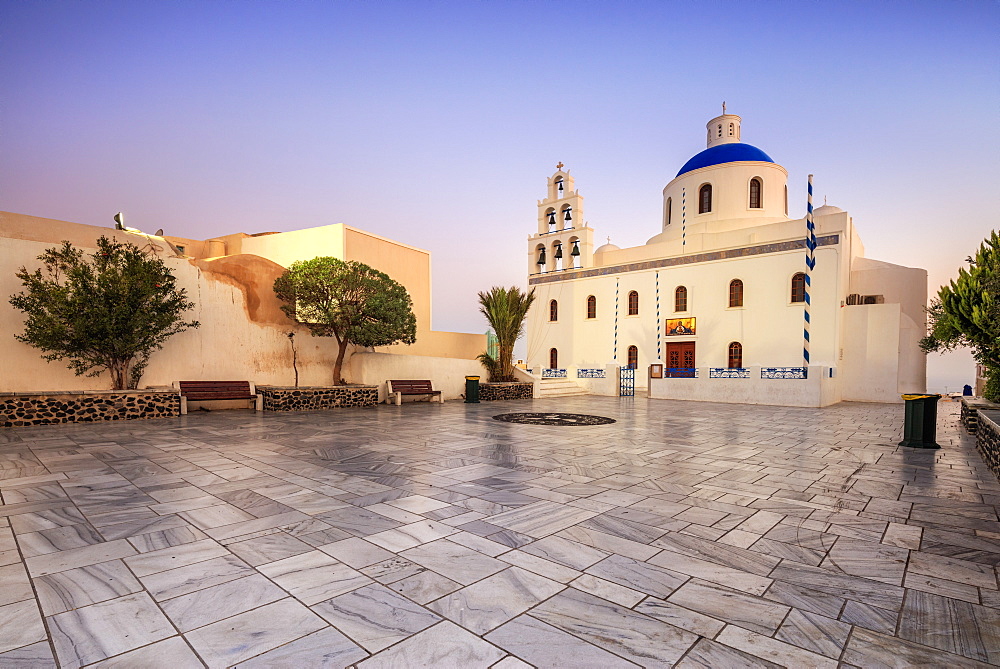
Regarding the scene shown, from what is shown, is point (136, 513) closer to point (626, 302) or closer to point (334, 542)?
point (334, 542)

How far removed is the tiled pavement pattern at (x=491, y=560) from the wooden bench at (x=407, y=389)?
7.50m

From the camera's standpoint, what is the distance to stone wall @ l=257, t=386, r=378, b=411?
1164cm

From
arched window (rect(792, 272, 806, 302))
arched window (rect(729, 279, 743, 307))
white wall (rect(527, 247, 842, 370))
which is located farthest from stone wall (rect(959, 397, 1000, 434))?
arched window (rect(729, 279, 743, 307))

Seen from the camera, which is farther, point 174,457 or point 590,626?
point 174,457

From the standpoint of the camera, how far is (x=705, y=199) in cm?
2223

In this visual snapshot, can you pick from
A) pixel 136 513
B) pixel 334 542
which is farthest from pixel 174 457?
pixel 334 542

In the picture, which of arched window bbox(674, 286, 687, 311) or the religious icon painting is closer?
the religious icon painting

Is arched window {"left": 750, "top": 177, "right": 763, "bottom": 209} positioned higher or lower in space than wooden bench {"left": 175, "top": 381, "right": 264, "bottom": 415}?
higher

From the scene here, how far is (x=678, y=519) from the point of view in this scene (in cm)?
374

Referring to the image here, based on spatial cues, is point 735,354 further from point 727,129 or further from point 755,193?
point 727,129

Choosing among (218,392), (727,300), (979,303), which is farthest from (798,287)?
(218,392)

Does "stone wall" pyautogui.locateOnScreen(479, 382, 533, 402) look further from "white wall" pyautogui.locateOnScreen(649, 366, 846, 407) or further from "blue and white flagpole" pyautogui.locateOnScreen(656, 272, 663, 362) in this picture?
"blue and white flagpole" pyautogui.locateOnScreen(656, 272, 663, 362)

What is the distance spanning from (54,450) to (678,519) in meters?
7.76

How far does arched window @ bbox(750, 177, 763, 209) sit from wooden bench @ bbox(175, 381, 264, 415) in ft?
71.2
